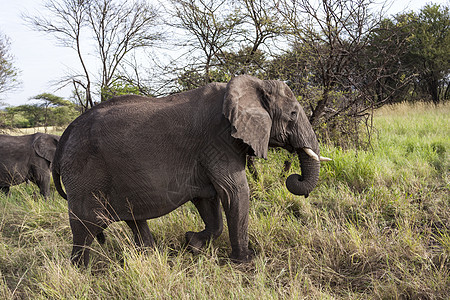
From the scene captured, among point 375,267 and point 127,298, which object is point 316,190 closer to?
point 375,267

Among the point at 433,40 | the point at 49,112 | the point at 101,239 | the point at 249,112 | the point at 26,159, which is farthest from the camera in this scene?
the point at 49,112

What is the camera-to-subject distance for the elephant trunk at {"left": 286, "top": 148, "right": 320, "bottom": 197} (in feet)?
10.6

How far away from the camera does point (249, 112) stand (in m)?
2.93

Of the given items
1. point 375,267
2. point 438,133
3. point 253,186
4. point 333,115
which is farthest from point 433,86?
point 375,267

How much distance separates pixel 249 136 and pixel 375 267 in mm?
1522

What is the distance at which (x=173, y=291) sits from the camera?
2646 mm

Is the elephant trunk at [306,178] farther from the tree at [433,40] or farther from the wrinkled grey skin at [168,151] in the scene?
the tree at [433,40]

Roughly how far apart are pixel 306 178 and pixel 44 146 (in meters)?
5.26

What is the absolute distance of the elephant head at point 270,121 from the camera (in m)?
2.86

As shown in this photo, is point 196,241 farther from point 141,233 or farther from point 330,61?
point 330,61

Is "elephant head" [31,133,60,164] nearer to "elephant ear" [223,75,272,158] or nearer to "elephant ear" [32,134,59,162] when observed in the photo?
"elephant ear" [32,134,59,162]

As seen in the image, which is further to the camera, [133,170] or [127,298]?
[133,170]

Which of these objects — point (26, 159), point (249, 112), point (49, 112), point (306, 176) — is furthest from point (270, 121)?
point (49, 112)

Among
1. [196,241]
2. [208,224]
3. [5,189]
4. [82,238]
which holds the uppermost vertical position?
[5,189]
